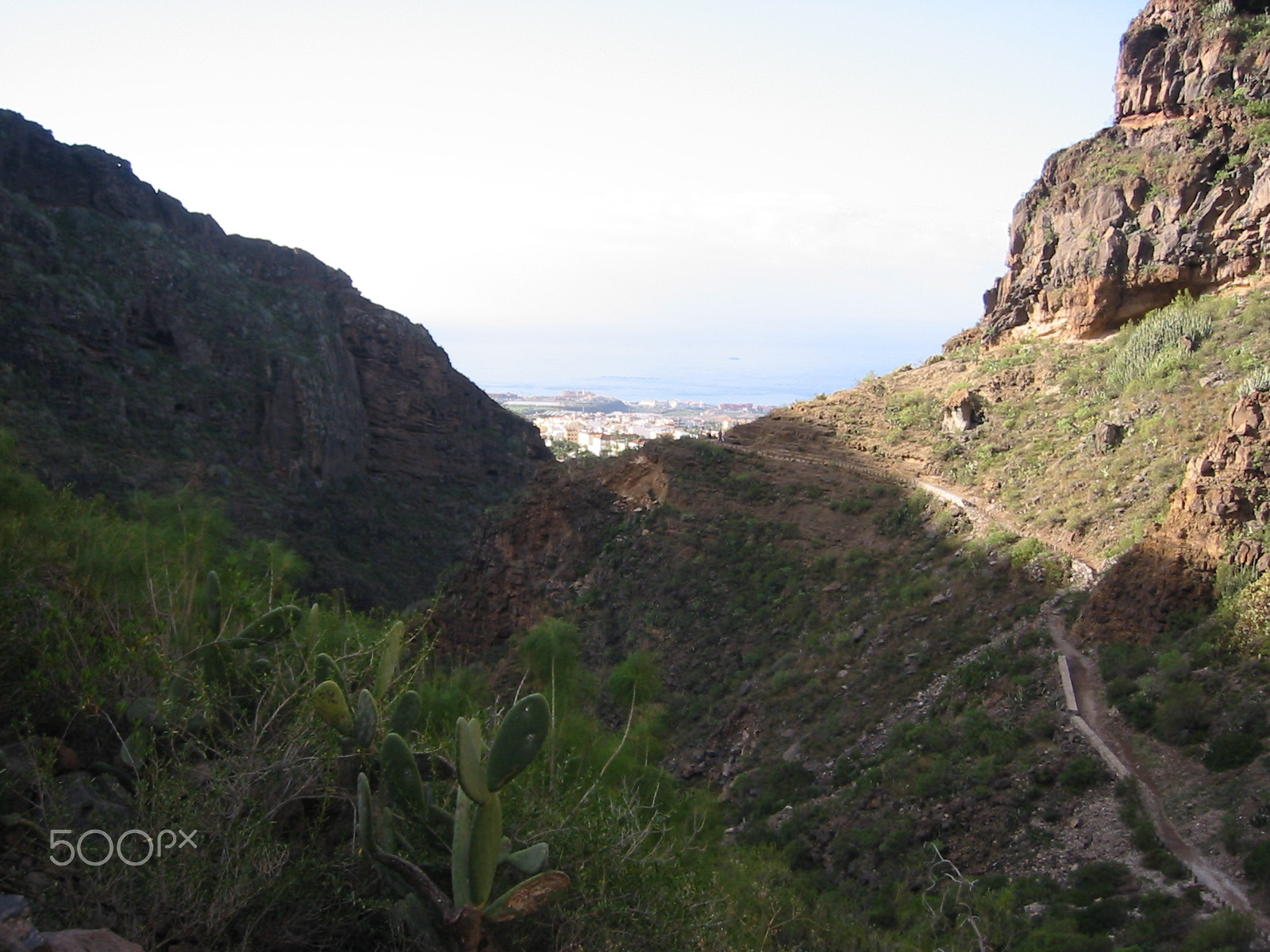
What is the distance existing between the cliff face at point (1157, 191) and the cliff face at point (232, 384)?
A: 3361cm

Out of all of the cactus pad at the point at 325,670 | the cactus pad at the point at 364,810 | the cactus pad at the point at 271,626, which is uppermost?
the cactus pad at the point at 271,626

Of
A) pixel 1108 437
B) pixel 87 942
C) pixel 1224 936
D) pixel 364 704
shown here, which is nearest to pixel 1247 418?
pixel 1108 437

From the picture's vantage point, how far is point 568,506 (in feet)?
82.5

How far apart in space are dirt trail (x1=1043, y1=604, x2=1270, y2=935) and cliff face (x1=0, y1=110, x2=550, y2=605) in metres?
35.9

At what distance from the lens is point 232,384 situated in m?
54.1

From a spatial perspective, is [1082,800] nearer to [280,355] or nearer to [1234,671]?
[1234,671]

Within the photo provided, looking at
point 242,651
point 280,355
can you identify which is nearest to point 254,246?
point 280,355

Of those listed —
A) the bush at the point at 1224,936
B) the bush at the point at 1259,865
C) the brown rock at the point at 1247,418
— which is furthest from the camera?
the brown rock at the point at 1247,418

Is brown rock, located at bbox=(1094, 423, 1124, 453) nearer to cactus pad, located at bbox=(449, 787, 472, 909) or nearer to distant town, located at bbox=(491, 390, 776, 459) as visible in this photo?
cactus pad, located at bbox=(449, 787, 472, 909)

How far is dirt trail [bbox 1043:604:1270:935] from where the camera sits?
8016mm

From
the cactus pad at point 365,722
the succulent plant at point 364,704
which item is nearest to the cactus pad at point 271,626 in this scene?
the succulent plant at point 364,704

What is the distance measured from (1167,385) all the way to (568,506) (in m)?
14.3

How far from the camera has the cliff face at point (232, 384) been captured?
4359cm

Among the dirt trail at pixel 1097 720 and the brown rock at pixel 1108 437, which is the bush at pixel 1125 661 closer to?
the dirt trail at pixel 1097 720
